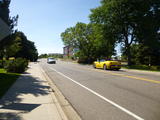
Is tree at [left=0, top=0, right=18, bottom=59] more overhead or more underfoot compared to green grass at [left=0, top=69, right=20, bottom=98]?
more overhead

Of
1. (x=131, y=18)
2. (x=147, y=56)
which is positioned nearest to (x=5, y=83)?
(x=131, y=18)

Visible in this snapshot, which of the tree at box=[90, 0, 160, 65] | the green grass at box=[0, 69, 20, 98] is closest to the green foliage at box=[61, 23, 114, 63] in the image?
the tree at box=[90, 0, 160, 65]

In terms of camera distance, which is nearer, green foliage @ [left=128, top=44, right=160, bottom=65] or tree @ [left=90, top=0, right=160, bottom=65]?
tree @ [left=90, top=0, right=160, bottom=65]

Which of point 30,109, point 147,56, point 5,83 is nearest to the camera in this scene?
point 30,109

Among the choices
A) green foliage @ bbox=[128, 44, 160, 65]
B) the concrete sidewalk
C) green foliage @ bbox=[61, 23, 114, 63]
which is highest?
green foliage @ bbox=[61, 23, 114, 63]

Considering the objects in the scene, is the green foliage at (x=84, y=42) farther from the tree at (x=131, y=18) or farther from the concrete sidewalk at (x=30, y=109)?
the concrete sidewalk at (x=30, y=109)

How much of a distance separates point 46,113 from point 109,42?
2912cm

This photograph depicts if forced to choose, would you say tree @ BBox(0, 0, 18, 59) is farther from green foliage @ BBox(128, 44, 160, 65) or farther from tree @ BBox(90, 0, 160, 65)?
green foliage @ BBox(128, 44, 160, 65)

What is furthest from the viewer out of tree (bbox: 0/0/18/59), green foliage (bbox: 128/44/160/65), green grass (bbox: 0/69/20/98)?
green foliage (bbox: 128/44/160/65)

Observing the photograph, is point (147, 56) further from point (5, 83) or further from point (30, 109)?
point (30, 109)

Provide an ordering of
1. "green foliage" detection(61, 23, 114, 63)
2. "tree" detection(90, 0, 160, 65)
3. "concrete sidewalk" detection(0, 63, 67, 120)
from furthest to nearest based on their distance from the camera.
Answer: "green foliage" detection(61, 23, 114, 63) < "tree" detection(90, 0, 160, 65) < "concrete sidewalk" detection(0, 63, 67, 120)

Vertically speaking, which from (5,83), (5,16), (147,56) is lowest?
(5,83)

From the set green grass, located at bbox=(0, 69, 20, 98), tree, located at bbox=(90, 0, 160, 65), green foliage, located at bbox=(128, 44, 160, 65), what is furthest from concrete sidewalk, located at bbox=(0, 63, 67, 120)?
green foliage, located at bbox=(128, 44, 160, 65)

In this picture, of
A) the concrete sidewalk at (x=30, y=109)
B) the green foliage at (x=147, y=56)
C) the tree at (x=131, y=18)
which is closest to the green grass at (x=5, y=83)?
the concrete sidewalk at (x=30, y=109)
